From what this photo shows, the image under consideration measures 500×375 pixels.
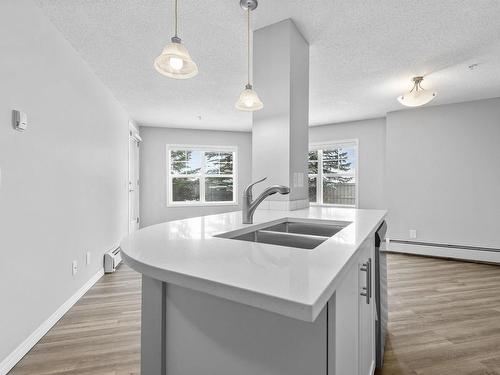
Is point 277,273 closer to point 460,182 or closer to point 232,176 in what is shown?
point 460,182

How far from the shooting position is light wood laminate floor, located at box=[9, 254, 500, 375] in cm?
165

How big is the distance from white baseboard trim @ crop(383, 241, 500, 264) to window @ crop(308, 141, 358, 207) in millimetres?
1174

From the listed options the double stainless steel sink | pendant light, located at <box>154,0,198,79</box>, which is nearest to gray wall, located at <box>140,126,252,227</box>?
pendant light, located at <box>154,0,198,79</box>

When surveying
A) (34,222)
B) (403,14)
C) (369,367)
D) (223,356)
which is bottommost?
(369,367)

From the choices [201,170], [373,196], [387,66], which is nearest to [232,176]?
[201,170]

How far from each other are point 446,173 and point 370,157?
4.11ft

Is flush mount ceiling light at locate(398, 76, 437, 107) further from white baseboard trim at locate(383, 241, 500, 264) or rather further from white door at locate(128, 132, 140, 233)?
white door at locate(128, 132, 140, 233)

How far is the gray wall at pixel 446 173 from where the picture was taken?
3834 millimetres

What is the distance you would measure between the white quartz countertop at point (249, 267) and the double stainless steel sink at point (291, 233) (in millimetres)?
192

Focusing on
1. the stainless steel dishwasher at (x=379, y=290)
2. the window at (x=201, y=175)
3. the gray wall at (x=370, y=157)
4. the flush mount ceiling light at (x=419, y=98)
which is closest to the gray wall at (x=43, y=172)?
the stainless steel dishwasher at (x=379, y=290)

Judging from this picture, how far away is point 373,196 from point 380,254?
382 cm

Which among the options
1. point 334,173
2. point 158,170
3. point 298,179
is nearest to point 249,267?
point 298,179

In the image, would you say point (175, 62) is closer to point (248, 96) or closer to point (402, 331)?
point (248, 96)

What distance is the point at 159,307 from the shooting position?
0.81m
